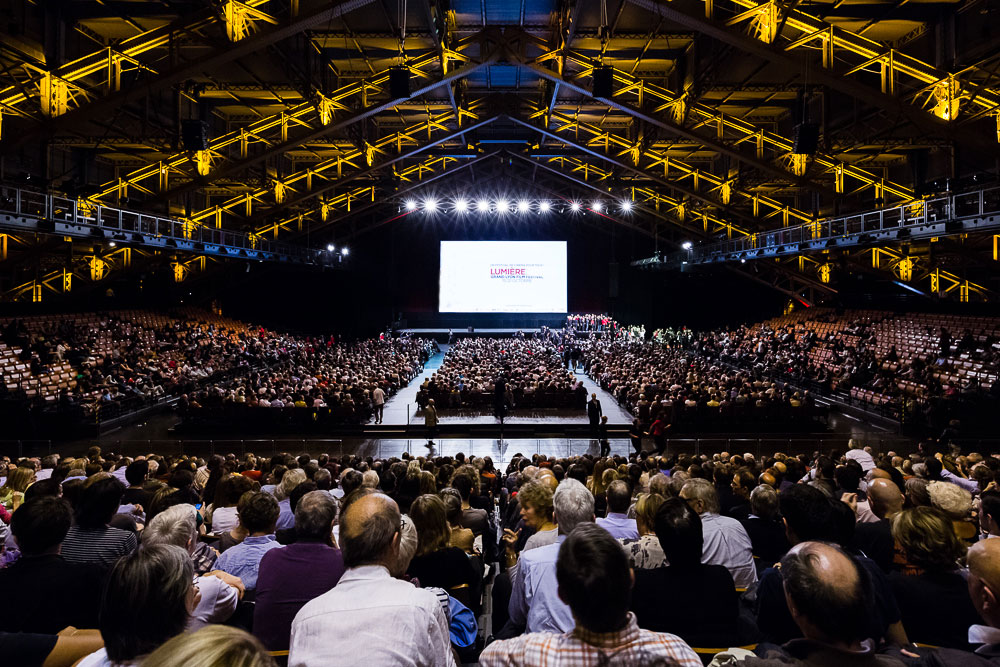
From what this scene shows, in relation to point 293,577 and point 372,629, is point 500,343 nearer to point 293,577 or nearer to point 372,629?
point 293,577

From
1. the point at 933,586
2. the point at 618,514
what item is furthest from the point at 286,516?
the point at 933,586

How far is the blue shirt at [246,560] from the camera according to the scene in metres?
2.93

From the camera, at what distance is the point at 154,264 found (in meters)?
22.1

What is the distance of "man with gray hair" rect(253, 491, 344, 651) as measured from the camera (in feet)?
7.47

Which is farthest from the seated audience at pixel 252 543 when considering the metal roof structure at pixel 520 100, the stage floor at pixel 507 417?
the metal roof structure at pixel 520 100

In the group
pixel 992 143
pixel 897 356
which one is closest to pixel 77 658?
pixel 992 143

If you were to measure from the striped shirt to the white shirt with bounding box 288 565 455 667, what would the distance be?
1.84 metres

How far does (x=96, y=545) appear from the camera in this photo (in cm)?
289

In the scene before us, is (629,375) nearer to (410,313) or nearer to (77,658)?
(77,658)

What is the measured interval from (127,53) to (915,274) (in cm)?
2426

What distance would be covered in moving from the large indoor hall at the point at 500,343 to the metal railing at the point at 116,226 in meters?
0.11

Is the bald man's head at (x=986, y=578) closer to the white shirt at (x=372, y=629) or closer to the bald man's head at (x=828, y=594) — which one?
the bald man's head at (x=828, y=594)

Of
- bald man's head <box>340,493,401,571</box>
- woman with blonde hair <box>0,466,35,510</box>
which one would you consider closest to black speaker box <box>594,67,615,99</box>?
woman with blonde hair <box>0,466,35,510</box>

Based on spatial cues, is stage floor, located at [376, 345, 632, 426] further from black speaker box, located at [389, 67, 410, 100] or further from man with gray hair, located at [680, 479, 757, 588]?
man with gray hair, located at [680, 479, 757, 588]
